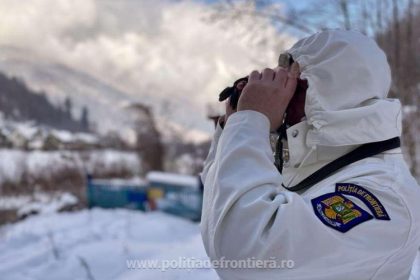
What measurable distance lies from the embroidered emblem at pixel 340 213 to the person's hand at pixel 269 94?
0.92 ft

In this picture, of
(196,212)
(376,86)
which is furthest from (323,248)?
(196,212)

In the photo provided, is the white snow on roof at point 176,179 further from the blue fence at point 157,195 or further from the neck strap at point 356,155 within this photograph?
the neck strap at point 356,155

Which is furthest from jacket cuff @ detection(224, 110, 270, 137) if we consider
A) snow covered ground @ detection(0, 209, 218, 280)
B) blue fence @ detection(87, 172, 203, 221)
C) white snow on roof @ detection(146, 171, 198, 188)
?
white snow on roof @ detection(146, 171, 198, 188)

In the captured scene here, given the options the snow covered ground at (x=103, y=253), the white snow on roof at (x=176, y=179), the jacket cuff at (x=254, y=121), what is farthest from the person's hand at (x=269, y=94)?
the white snow on roof at (x=176, y=179)

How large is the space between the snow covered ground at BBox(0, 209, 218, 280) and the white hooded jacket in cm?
99

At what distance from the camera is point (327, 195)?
123 centimetres

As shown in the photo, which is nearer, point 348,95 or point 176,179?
point 348,95

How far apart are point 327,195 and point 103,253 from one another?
312cm

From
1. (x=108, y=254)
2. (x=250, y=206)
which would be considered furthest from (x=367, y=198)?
(x=108, y=254)

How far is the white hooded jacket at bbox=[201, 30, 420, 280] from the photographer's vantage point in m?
1.15

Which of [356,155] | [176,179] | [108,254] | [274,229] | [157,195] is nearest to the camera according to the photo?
[274,229]

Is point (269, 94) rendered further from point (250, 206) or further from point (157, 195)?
point (157, 195)

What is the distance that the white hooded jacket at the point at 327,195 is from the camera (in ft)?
3.76

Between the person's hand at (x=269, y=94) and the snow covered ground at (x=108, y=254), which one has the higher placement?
the person's hand at (x=269, y=94)
